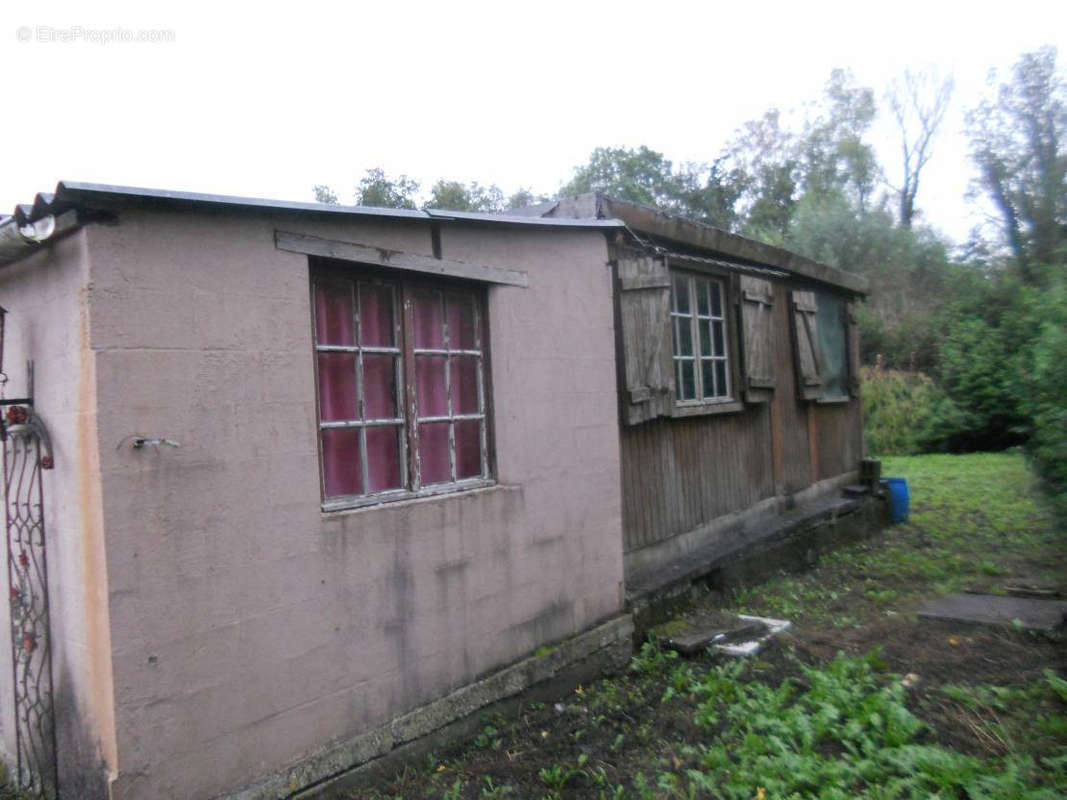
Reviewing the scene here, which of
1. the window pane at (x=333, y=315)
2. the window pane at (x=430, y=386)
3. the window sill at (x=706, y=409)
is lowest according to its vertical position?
the window sill at (x=706, y=409)

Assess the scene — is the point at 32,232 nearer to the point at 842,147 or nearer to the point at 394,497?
the point at 394,497

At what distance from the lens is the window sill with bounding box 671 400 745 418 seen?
23.9 ft

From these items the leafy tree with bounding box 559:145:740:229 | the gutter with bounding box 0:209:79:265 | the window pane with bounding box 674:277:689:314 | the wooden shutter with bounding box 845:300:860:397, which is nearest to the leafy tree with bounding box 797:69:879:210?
the leafy tree with bounding box 559:145:740:229

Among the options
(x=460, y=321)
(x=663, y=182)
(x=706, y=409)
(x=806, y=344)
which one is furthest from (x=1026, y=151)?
(x=460, y=321)

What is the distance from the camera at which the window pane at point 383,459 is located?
4.52 m

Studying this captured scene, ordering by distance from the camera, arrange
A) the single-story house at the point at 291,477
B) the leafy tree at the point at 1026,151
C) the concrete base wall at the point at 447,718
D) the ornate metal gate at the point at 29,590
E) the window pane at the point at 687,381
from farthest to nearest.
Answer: the leafy tree at the point at 1026,151, the window pane at the point at 687,381, the concrete base wall at the point at 447,718, the ornate metal gate at the point at 29,590, the single-story house at the point at 291,477

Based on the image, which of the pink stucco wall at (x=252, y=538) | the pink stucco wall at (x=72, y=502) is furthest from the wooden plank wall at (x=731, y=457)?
the pink stucco wall at (x=72, y=502)

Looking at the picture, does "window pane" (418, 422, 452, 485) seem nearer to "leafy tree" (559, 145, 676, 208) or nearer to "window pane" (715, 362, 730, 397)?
"window pane" (715, 362, 730, 397)

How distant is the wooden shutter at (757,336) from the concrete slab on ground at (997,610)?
258 cm

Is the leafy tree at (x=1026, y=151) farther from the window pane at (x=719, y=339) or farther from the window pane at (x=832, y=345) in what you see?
the window pane at (x=719, y=339)

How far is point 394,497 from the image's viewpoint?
4543 mm

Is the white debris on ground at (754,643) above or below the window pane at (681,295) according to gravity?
below

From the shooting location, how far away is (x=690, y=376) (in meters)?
7.76

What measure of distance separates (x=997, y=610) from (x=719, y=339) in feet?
11.0
